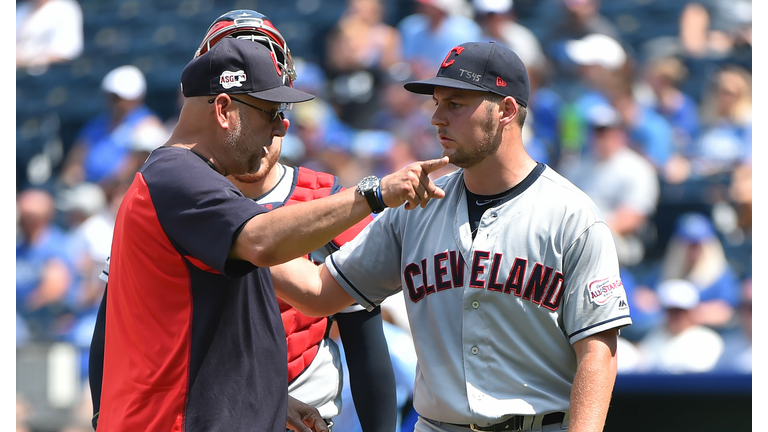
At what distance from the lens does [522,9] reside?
28.8ft

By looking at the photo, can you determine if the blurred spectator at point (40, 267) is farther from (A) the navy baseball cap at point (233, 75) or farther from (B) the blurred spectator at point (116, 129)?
(A) the navy baseball cap at point (233, 75)

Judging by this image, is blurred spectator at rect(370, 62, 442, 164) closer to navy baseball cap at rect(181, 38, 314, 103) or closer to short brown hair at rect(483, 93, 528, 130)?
short brown hair at rect(483, 93, 528, 130)

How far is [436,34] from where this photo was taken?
320 inches

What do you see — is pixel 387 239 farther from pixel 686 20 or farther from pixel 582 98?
pixel 686 20

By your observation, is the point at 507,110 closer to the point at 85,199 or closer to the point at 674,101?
the point at 674,101

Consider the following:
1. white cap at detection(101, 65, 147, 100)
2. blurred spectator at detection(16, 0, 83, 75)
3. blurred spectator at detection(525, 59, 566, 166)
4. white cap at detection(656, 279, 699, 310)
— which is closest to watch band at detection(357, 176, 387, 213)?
white cap at detection(656, 279, 699, 310)

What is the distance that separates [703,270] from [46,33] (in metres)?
7.73

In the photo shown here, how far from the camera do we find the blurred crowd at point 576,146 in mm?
6289

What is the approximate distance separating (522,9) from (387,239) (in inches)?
262

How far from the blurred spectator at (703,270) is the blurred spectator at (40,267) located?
16.9 feet

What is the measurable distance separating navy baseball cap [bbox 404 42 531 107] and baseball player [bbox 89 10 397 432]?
0.58m

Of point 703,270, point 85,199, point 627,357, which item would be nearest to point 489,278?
point 627,357

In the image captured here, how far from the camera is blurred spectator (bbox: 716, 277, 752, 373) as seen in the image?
17.7ft

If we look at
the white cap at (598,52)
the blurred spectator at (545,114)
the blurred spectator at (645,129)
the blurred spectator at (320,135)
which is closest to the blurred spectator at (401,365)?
the blurred spectator at (320,135)
